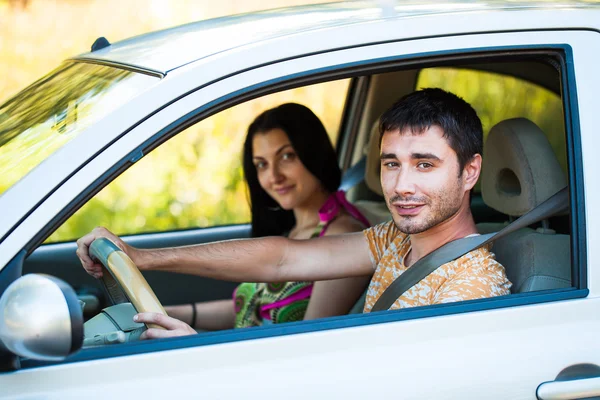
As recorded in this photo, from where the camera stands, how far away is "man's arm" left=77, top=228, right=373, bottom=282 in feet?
8.23

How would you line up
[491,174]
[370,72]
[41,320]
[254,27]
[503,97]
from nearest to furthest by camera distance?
1. [41,320]
2. [370,72]
3. [254,27]
4. [491,174]
5. [503,97]

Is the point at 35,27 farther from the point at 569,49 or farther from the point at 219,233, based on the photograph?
the point at 569,49

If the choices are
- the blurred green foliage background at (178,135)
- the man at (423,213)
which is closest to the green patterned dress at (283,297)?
the man at (423,213)

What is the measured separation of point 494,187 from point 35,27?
223 inches

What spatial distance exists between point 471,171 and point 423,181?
17cm

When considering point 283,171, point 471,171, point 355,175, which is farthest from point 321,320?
point 355,175

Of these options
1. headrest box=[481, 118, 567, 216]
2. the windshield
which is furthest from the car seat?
the windshield

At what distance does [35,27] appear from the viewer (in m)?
7.16

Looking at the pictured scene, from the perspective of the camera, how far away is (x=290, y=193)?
313cm

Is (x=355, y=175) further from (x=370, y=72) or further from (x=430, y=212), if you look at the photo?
(x=370, y=72)

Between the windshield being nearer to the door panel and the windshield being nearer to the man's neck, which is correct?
the door panel

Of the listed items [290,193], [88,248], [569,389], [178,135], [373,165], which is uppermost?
[178,135]

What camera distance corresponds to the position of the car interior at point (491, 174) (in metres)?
2.24

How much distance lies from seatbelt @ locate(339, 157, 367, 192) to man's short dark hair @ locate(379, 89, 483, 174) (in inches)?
52.2
